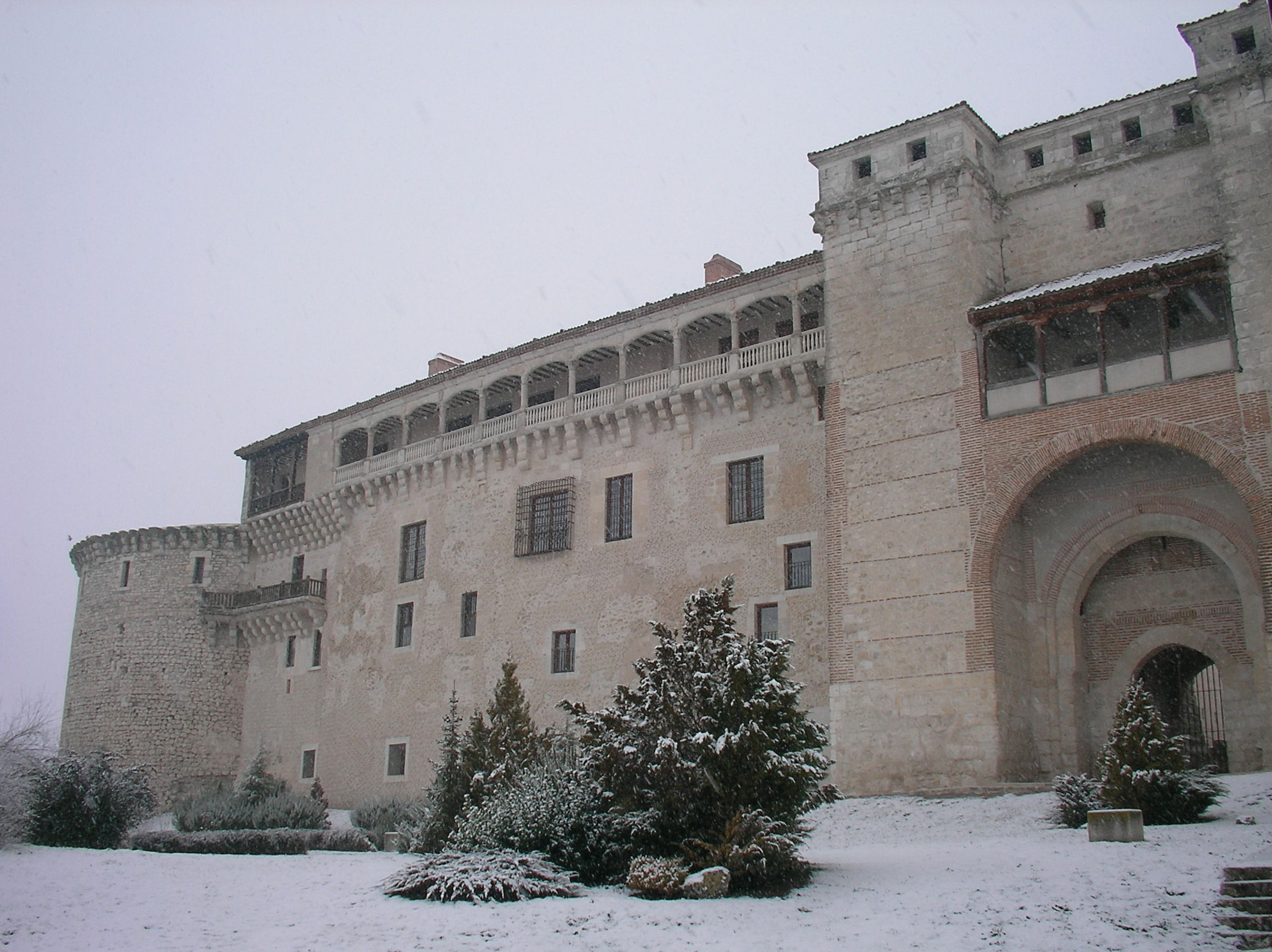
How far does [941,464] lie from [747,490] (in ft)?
20.4

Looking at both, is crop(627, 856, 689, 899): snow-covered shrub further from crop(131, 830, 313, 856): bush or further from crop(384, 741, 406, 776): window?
crop(384, 741, 406, 776): window

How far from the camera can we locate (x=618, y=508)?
30078 mm

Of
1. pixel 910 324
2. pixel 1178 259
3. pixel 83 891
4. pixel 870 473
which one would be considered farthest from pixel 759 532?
pixel 83 891

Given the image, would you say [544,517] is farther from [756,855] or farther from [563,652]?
[756,855]

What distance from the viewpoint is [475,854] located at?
48.1 ft

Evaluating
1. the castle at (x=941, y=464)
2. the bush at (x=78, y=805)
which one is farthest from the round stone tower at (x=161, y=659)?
the bush at (x=78, y=805)

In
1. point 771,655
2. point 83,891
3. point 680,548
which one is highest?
point 680,548

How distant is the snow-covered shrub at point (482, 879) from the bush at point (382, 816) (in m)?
6.70

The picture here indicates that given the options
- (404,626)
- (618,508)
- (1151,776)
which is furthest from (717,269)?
(1151,776)

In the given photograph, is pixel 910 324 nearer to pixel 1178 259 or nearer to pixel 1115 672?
pixel 1178 259

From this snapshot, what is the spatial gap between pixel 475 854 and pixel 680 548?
46.5 ft

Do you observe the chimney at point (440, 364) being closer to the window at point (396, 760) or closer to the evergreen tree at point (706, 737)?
the window at point (396, 760)

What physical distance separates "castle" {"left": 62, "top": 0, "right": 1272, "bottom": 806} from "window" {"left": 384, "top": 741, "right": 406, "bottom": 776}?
91mm

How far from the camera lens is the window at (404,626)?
34.4 meters
